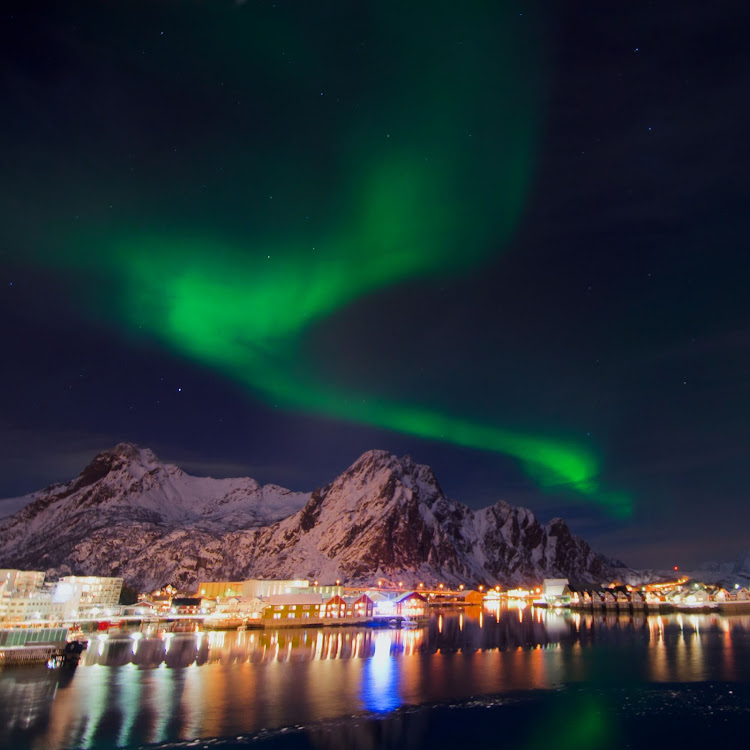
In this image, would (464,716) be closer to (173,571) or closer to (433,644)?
(433,644)

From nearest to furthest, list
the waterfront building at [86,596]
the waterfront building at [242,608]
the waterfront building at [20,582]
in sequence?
the waterfront building at [20,582] → the waterfront building at [86,596] → the waterfront building at [242,608]

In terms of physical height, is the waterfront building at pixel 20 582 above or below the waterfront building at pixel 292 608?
above

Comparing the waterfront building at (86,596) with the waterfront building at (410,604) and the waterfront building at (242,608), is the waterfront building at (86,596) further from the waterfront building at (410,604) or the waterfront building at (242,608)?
the waterfront building at (410,604)

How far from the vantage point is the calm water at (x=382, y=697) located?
Result: 101 ft

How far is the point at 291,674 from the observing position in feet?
160

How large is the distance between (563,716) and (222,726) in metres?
20.3

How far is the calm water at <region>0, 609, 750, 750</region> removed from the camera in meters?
30.8

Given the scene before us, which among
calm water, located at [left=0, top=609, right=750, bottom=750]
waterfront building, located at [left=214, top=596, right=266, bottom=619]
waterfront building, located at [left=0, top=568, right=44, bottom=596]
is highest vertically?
waterfront building, located at [left=0, top=568, right=44, bottom=596]

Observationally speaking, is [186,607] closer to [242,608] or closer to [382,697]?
[242,608]

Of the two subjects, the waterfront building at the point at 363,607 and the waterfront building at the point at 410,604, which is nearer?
the waterfront building at the point at 363,607

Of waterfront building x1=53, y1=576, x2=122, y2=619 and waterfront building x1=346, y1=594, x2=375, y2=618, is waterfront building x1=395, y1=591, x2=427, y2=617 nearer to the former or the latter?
waterfront building x1=346, y1=594, x2=375, y2=618

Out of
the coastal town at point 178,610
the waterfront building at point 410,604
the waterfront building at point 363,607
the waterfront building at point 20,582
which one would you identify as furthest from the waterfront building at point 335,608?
the waterfront building at point 20,582

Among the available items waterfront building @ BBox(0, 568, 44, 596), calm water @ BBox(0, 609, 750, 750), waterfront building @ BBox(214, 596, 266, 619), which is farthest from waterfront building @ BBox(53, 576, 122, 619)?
calm water @ BBox(0, 609, 750, 750)

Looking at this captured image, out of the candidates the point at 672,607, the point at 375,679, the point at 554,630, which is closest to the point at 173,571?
the point at 554,630
